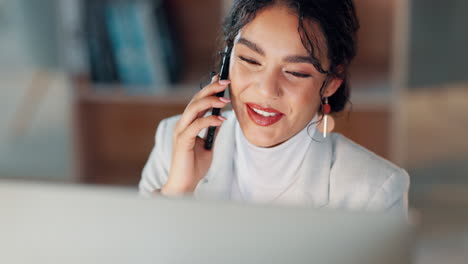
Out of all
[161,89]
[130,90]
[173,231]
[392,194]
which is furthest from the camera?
[130,90]

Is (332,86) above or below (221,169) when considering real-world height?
above

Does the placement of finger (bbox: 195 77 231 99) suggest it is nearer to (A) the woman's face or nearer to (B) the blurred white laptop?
(A) the woman's face

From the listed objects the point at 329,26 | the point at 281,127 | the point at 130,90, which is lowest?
the point at 130,90

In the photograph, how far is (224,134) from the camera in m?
0.82

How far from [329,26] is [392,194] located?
22 cm

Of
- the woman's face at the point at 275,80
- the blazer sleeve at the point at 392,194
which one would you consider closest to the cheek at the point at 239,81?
the woman's face at the point at 275,80

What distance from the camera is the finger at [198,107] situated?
31.4 inches

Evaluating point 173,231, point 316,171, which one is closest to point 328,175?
point 316,171

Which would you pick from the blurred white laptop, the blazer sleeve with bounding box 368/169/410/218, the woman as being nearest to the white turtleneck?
the woman

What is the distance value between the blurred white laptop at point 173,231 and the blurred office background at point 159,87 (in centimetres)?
27

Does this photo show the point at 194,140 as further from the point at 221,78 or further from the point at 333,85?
the point at 333,85

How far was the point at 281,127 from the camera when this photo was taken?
0.81 meters

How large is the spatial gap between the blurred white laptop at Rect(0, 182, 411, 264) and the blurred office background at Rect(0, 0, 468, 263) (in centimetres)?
27

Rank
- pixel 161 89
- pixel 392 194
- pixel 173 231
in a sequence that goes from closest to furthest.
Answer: pixel 173 231
pixel 392 194
pixel 161 89
